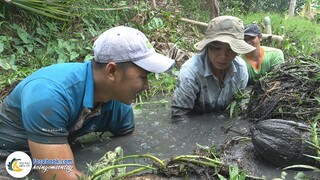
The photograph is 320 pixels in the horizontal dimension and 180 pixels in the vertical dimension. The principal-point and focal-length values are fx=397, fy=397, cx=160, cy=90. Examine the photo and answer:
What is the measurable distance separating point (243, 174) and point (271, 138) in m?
0.52

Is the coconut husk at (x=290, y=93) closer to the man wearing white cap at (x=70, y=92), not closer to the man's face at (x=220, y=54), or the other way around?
the man's face at (x=220, y=54)

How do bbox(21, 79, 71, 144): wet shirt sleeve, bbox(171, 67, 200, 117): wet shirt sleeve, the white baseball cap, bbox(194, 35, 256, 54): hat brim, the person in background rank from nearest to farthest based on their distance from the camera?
1. bbox(21, 79, 71, 144): wet shirt sleeve
2. the white baseball cap
3. bbox(194, 35, 256, 54): hat brim
4. bbox(171, 67, 200, 117): wet shirt sleeve
5. the person in background

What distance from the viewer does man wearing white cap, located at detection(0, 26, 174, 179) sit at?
7.20ft

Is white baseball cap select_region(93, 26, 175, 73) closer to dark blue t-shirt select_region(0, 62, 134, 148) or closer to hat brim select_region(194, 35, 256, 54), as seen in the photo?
dark blue t-shirt select_region(0, 62, 134, 148)

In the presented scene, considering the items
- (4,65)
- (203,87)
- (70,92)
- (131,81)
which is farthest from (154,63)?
(4,65)

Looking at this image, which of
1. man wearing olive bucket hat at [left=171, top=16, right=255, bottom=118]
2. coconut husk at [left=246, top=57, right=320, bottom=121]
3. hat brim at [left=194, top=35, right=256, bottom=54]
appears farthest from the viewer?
man wearing olive bucket hat at [left=171, top=16, right=255, bottom=118]

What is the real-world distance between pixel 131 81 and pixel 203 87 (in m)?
1.51

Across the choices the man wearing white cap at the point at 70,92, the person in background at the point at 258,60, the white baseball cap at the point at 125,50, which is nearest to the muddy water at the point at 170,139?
the man wearing white cap at the point at 70,92

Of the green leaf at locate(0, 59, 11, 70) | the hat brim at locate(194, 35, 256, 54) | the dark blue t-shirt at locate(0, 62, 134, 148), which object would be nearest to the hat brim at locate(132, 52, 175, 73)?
the dark blue t-shirt at locate(0, 62, 134, 148)

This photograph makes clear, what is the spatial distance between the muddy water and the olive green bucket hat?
0.69 metres

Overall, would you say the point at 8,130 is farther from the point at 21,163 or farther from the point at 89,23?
the point at 89,23

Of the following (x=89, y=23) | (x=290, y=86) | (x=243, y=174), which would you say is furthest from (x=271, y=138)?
(x=89, y=23)

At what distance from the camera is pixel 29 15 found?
567 centimetres

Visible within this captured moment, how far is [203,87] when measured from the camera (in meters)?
3.75
